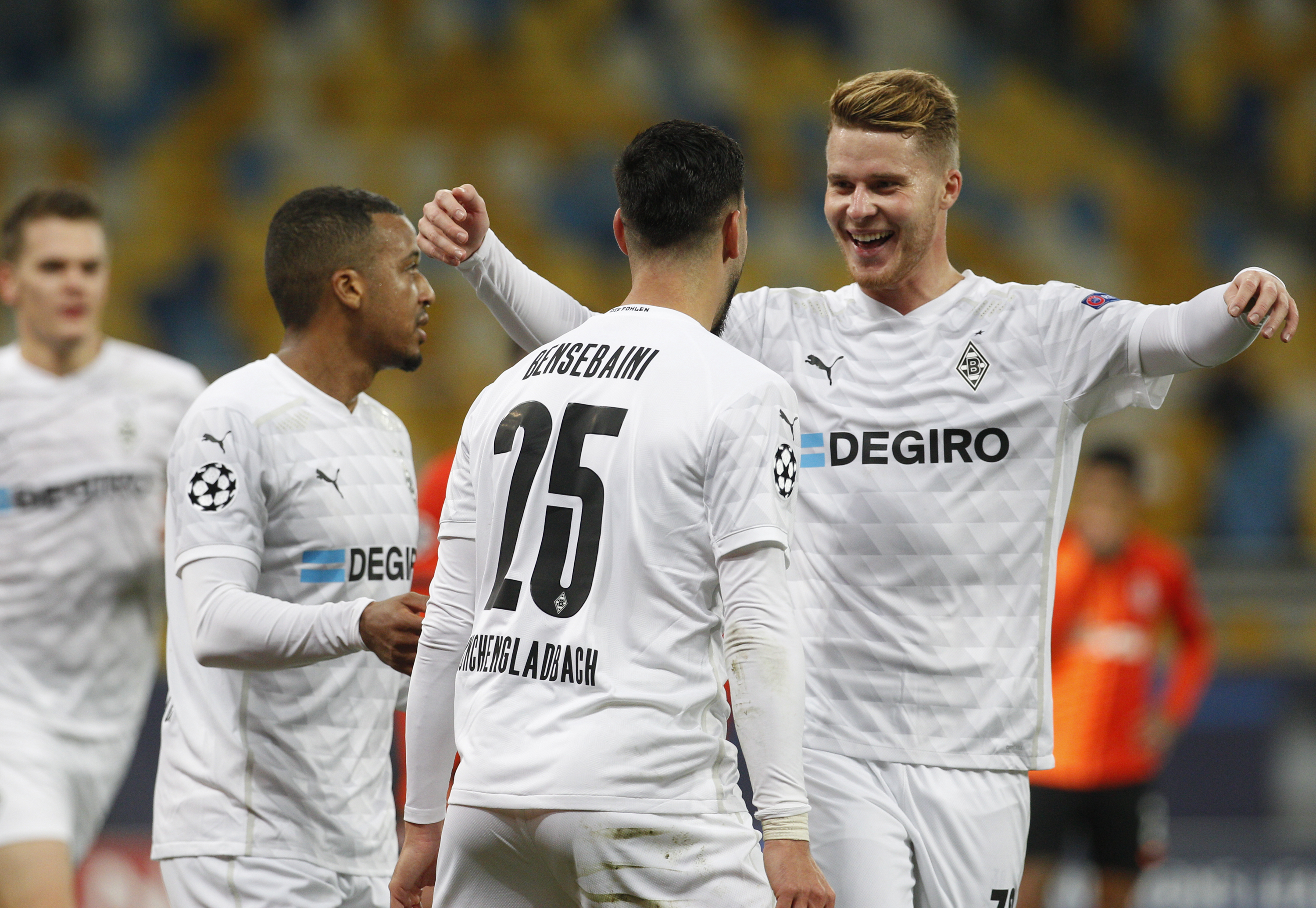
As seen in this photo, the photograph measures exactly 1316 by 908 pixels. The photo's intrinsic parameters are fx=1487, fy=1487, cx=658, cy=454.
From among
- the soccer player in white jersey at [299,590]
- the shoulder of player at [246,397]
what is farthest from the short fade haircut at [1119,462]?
the shoulder of player at [246,397]

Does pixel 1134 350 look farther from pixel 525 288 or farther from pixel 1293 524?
pixel 1293 524

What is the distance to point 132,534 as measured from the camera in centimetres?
508

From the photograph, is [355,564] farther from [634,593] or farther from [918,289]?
[918,289]

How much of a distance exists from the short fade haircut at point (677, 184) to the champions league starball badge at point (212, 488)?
3.58ft

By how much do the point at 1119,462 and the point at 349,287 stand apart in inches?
192

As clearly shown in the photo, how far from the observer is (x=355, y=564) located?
11.6 ft

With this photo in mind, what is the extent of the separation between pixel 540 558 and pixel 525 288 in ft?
3.34

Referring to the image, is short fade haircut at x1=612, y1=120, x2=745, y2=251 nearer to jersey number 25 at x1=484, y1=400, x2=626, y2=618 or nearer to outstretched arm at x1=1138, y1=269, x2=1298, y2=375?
jersey number 25 at x1=484, y1=400, x2=626, y2=618

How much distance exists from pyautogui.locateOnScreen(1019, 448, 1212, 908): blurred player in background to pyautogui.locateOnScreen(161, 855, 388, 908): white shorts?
15.1 ft

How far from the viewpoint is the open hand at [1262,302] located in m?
3.12

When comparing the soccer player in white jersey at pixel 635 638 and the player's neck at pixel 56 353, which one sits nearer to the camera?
the soccer player in white jersey at pixel 635 638

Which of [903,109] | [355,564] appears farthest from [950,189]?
[355,564]

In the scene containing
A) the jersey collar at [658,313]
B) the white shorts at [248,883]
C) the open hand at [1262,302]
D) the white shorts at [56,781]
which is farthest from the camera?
the white shorts at [56,781]

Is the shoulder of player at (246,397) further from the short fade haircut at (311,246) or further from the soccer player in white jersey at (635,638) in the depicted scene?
the soccer player in white jersey at (635,638)
